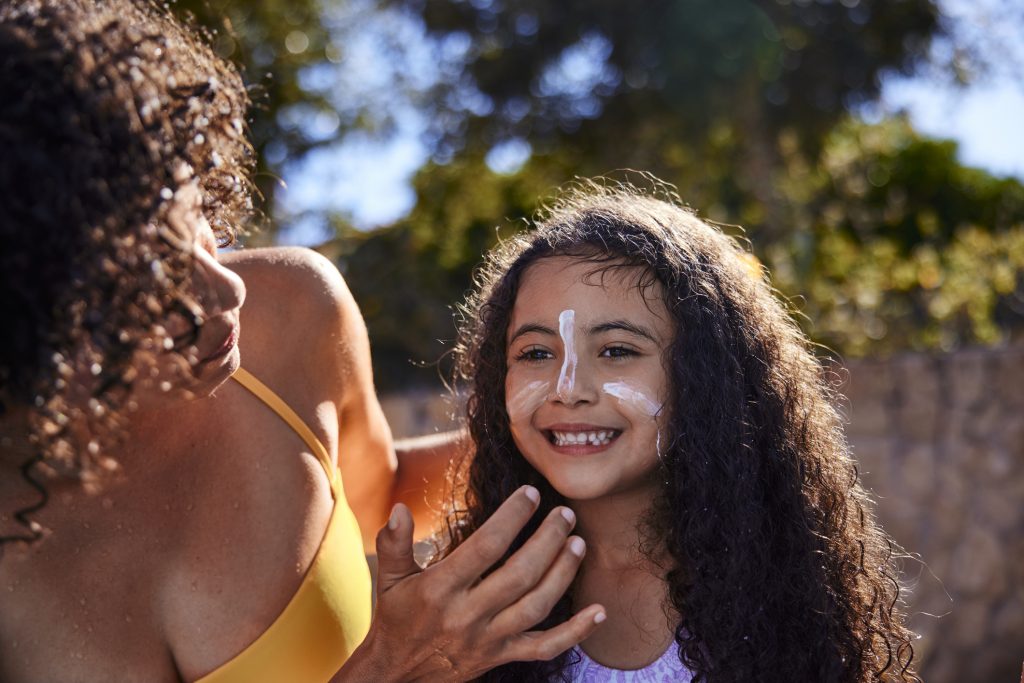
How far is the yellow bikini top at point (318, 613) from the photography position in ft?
Answer: 5.83

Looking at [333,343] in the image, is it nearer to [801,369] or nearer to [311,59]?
[801,369]

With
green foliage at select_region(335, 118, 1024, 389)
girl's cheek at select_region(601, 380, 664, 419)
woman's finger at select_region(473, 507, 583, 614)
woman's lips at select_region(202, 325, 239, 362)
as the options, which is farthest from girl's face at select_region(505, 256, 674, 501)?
green foliage at select_region(335, 118, 1024, 389)

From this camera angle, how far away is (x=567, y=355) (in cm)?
187

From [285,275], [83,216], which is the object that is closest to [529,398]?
[285,275]

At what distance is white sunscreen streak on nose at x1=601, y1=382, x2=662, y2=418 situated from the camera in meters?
1.83

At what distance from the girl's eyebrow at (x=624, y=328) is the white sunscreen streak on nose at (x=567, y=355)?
38 millimetres

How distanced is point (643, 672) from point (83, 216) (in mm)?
1184

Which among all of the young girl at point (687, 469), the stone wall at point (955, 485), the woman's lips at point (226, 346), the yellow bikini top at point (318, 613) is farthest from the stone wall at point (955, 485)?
the woman's lips at point (226, 346)

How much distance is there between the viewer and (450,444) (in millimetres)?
2330

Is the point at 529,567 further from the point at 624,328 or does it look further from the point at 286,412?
the point at 286,412

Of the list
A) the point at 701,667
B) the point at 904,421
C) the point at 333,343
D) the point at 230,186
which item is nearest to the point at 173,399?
the point at 230,186

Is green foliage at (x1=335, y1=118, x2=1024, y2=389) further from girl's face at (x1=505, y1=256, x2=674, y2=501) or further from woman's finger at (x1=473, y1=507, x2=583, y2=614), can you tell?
woman's finger at (x1=473, y1=507, x2=583, y2=614)

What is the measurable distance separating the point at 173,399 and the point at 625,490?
82 centimetres

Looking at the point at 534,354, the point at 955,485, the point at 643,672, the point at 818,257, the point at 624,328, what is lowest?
the point at 955,485
